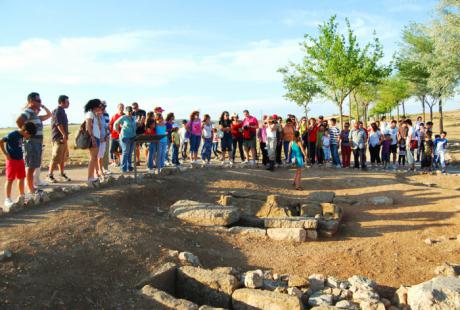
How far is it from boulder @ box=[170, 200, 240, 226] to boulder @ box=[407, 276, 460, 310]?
4129 millimetres

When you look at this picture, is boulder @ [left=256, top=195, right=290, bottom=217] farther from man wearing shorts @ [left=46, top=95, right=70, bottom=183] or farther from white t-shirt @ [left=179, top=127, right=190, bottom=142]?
white t-shirt @ [left=179, top=127, right=190, bottom=142]

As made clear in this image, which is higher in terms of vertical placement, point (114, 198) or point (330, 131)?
point (330, 131)

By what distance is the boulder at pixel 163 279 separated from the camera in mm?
5812

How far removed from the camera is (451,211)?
10273 millimetres

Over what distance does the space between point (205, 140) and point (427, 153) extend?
8.74 m

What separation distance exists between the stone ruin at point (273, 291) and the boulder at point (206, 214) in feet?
7.84

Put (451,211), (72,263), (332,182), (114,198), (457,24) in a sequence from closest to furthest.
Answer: (72,263) → (114,198) → (451,211) → (332,182) → (457,24)

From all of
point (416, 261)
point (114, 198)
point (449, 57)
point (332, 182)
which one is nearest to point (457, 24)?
point (449, 57)

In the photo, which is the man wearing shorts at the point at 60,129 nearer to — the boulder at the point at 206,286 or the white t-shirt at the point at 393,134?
the boulder at the point at 206,286

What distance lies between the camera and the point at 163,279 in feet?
19.9

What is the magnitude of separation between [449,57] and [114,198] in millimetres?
18863

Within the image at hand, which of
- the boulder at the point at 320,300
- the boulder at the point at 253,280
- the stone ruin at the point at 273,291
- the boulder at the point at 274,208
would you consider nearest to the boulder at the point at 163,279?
the stone ruin at the point at 273,291

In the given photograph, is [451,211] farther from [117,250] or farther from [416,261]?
[117,250]

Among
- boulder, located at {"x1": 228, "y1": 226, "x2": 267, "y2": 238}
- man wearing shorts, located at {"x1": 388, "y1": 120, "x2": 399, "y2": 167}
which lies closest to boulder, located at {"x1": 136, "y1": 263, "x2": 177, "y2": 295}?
boulder, located at {"x1": 228, "y1": 226, "x2": 267, "y2": 238}
